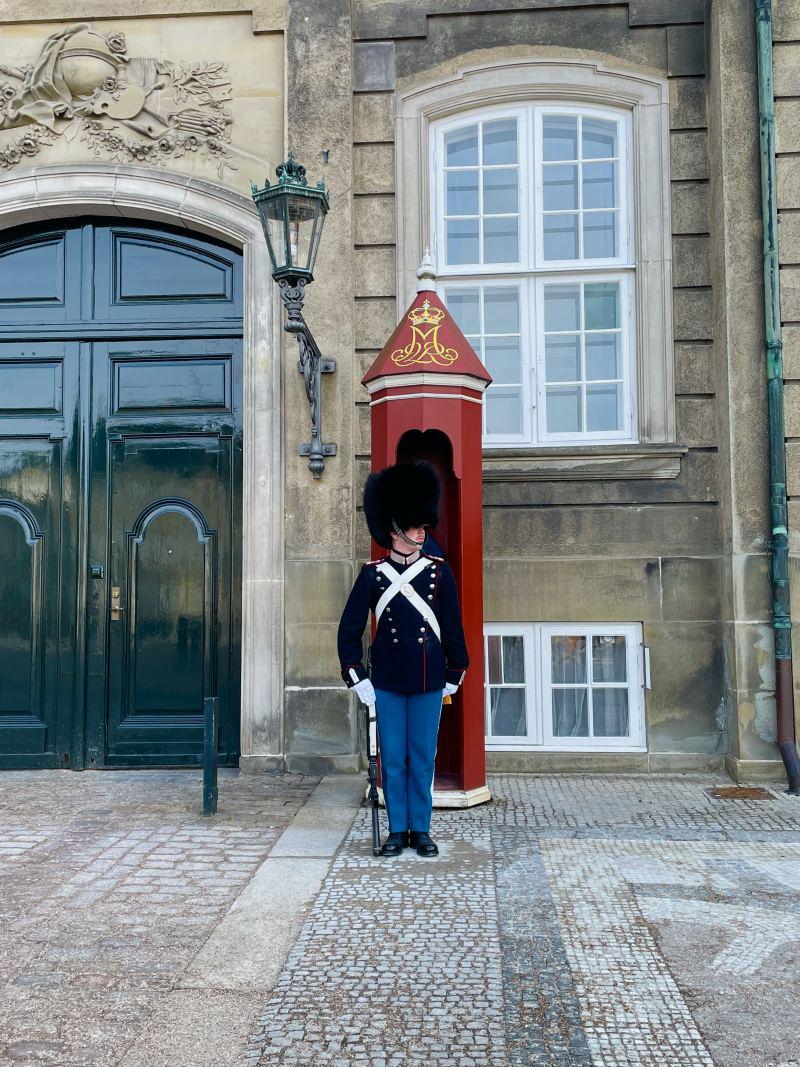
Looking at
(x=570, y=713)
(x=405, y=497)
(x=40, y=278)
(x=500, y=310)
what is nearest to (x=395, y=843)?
(x=405, y=497)

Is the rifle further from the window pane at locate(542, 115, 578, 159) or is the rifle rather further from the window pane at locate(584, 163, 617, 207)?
the window pane at locate(542, 115, 578, 159)

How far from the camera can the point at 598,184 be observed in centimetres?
709

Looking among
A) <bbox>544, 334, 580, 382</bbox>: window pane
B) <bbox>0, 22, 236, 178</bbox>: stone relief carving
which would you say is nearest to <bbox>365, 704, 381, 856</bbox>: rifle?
<bbox>544, 334, 580, 382</bbox>: window pane

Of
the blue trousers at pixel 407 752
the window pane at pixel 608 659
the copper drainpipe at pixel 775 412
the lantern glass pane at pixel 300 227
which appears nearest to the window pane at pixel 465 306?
the lantern glass pane at pixel 300 227

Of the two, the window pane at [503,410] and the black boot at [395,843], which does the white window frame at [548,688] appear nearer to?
the window pane at [503,410]

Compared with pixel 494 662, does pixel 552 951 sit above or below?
below

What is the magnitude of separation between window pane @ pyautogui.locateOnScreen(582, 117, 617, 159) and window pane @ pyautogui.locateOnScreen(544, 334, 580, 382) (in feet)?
4.36

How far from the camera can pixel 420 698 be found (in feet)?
15.8

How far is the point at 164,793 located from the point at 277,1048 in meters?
3.54

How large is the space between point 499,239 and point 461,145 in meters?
0.75

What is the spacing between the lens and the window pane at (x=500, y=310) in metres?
7.12

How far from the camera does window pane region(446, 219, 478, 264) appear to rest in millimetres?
7133

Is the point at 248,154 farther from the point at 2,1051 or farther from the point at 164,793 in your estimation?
the point at 2,1051

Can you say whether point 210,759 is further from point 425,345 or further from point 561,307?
point 561,307
